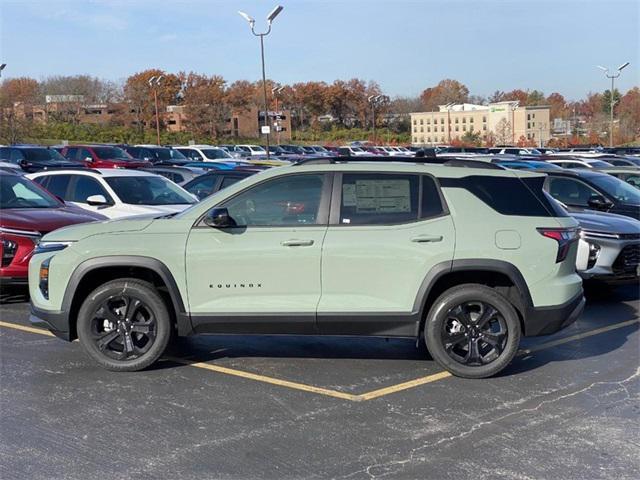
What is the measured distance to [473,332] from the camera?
5.80 metres

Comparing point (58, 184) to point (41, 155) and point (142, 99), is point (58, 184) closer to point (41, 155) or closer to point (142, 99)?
point (41, 155)

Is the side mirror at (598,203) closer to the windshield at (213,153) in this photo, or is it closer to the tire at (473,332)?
the tire at (473,332)

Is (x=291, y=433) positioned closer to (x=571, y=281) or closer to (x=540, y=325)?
(x=540, y=325)

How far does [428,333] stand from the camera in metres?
5.79

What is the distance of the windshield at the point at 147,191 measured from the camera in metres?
11.4

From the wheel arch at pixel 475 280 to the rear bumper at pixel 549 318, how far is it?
0.20 feet

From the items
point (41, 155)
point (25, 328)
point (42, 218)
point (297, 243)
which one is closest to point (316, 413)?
point (297, 243)

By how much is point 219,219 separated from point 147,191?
6443 mm

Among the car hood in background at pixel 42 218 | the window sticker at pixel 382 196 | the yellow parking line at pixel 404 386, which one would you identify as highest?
the window sticker at pixel 382 196

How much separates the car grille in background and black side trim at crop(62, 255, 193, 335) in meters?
5.47

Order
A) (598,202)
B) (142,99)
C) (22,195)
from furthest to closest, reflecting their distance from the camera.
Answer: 1. (142,99)
2. (598,202)
3. (22,195)

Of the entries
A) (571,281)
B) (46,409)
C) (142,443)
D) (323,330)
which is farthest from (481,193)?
(46,409)

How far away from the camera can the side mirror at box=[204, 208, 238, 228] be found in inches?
224

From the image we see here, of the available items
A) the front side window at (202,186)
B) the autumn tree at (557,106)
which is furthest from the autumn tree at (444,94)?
the front side window at (202,186)
